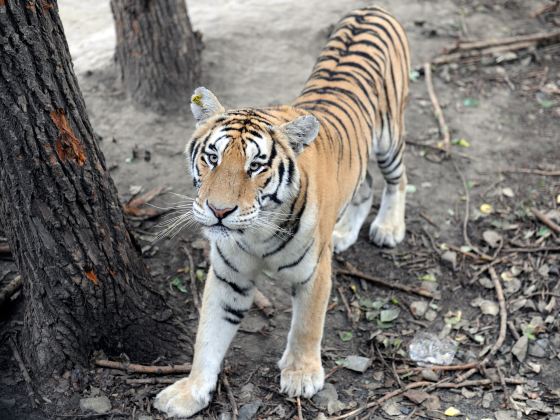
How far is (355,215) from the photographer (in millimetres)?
4734

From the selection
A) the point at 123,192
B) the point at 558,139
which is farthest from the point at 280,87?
the point at 558,139

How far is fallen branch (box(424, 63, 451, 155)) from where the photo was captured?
18.4ft

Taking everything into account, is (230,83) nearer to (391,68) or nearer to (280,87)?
(280,87)

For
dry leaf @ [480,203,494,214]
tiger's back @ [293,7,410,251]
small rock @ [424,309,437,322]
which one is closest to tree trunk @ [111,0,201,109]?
tiger's back @ [293,7,410,251]

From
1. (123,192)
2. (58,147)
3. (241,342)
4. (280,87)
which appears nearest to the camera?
(58,147)

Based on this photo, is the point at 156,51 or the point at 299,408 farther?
the point at 156,51

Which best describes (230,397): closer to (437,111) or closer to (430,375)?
(430,375)

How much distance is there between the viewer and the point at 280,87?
6117 mm

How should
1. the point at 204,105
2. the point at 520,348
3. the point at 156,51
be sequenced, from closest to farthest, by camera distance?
the point at 204,105 < the point at 520,348 < the point at 156,51

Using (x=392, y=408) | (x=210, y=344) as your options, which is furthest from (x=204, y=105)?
(x=392, y=408)

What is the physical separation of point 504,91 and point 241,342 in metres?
3.67

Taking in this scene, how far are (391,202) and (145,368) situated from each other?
2.02 metres

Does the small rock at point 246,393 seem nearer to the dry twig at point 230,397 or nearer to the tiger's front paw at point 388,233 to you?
the dry twig at point 230,397

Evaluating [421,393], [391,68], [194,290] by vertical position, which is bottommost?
[421,393]
